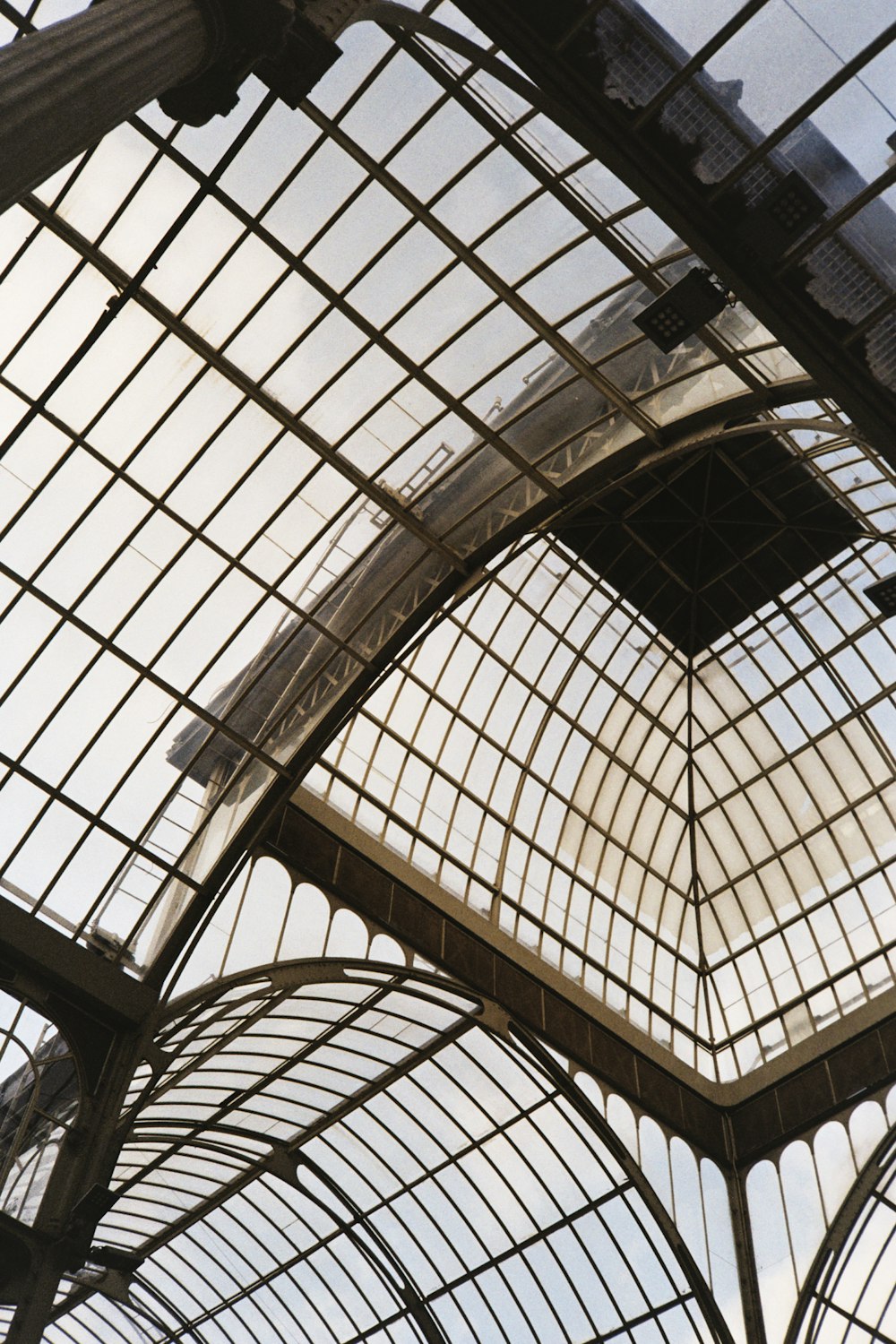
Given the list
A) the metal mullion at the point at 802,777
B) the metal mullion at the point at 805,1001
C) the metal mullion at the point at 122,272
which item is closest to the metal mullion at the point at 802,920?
the metal mullion at the point at 805,1001

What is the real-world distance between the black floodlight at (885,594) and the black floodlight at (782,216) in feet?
34.9

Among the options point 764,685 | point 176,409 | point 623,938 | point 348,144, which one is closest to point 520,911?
point 623,938

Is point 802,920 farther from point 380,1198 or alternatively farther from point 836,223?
point 836,223

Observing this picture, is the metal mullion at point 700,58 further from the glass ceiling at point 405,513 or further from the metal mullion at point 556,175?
the metal mullion at point 556,175

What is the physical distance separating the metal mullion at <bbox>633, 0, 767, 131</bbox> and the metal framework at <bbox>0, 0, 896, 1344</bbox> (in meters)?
Result: 0.09

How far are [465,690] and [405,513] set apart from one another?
29.2ft

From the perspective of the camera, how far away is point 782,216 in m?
17.5

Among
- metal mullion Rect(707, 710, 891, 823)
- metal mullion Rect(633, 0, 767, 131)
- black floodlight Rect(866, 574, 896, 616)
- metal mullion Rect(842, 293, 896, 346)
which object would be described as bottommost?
metal mullion Rect(842, 293, 896, 346)

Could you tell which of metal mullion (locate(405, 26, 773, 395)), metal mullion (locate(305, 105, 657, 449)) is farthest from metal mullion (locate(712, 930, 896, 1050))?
metal mullion (locate(405, 26, 773, 395))

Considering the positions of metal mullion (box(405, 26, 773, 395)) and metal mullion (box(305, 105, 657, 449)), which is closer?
metal mullion (box(405, 26, 773, 395))

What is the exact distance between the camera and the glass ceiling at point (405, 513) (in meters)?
22.4

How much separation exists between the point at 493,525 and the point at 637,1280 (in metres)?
23.7

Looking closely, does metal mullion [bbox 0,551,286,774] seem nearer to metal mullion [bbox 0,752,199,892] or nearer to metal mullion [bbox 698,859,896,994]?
metal mullion [bbox 0,752,199,892]

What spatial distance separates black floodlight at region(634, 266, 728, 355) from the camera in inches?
787
